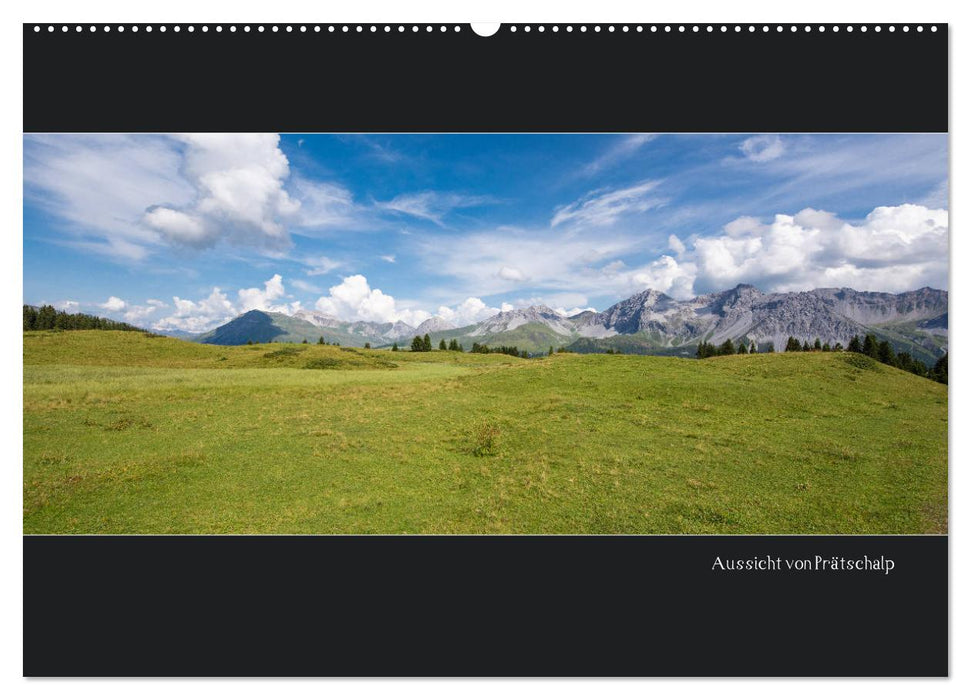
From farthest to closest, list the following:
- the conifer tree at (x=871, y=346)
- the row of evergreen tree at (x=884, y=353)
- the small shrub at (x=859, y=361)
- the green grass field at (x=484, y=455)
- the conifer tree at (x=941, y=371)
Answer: the conifer tree at (x=871, y=346)
the small shrub at (x=859, y=361)
the row of evergreen tree at (x=884, y=353)
the green grass field at (x=484, y=455)
the conifer tree at (x=941, y=371)

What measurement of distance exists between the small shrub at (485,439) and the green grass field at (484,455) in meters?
0.07

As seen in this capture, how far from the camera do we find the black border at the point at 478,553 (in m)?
4.69

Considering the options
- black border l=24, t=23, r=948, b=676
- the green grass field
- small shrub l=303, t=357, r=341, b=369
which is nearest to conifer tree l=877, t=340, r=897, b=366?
the green grass field

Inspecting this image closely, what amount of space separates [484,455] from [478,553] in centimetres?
541

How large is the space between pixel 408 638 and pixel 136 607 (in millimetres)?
3688

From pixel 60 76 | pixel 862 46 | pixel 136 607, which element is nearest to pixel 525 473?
pixel 136 607

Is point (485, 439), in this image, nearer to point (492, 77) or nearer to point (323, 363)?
point (492, 77)

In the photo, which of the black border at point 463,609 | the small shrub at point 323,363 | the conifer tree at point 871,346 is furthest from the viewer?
the small shrub at point 323,363

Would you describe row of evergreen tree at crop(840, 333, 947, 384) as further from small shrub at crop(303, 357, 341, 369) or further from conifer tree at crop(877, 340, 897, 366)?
small shrub at crop(303, 357, 341, 369)

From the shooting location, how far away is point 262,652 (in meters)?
4.66

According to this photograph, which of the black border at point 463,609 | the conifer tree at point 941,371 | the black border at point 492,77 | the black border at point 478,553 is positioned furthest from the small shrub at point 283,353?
the conifer tree at point 941,371

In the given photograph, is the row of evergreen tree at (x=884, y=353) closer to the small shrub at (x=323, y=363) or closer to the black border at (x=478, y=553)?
the black border at (x=478, y=553)

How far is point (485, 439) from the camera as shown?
38.0 feet

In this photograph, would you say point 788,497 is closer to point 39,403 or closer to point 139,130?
point 139,130
